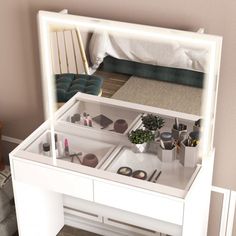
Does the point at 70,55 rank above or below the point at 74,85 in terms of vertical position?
above

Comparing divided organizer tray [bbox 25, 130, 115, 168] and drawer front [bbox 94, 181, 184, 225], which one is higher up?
divided organizer tray [bbox 25, 130, 115, 168]

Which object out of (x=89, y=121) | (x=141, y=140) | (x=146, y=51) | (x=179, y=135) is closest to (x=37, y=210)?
(x=89, y=121)

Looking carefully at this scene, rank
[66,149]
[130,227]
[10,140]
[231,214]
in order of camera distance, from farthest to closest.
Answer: [10,140] < [130,227] < [231,214] < [66,149]

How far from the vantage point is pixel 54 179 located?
6.19ft

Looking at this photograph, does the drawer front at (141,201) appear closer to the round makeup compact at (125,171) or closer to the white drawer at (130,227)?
the round makeup compact at (125,171)

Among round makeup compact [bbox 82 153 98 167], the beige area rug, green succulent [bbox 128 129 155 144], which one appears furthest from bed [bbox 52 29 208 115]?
round makeup compact [bbox 82 153 98 167]

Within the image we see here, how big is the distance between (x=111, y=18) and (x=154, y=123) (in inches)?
15.3

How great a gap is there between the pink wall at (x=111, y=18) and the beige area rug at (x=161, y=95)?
0.13 meters

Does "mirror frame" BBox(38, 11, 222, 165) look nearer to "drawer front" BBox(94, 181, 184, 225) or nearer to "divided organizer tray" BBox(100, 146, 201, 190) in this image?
"divided organizer tray" BBox(100, 146, 201, 190)

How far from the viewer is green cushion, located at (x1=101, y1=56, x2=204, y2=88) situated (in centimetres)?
181

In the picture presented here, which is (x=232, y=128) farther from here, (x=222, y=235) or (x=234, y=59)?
(x=222, y=235)

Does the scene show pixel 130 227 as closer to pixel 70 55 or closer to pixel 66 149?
pixel 66 149

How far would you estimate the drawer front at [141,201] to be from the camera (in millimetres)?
1724

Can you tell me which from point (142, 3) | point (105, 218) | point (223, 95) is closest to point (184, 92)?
point (223, 95)
